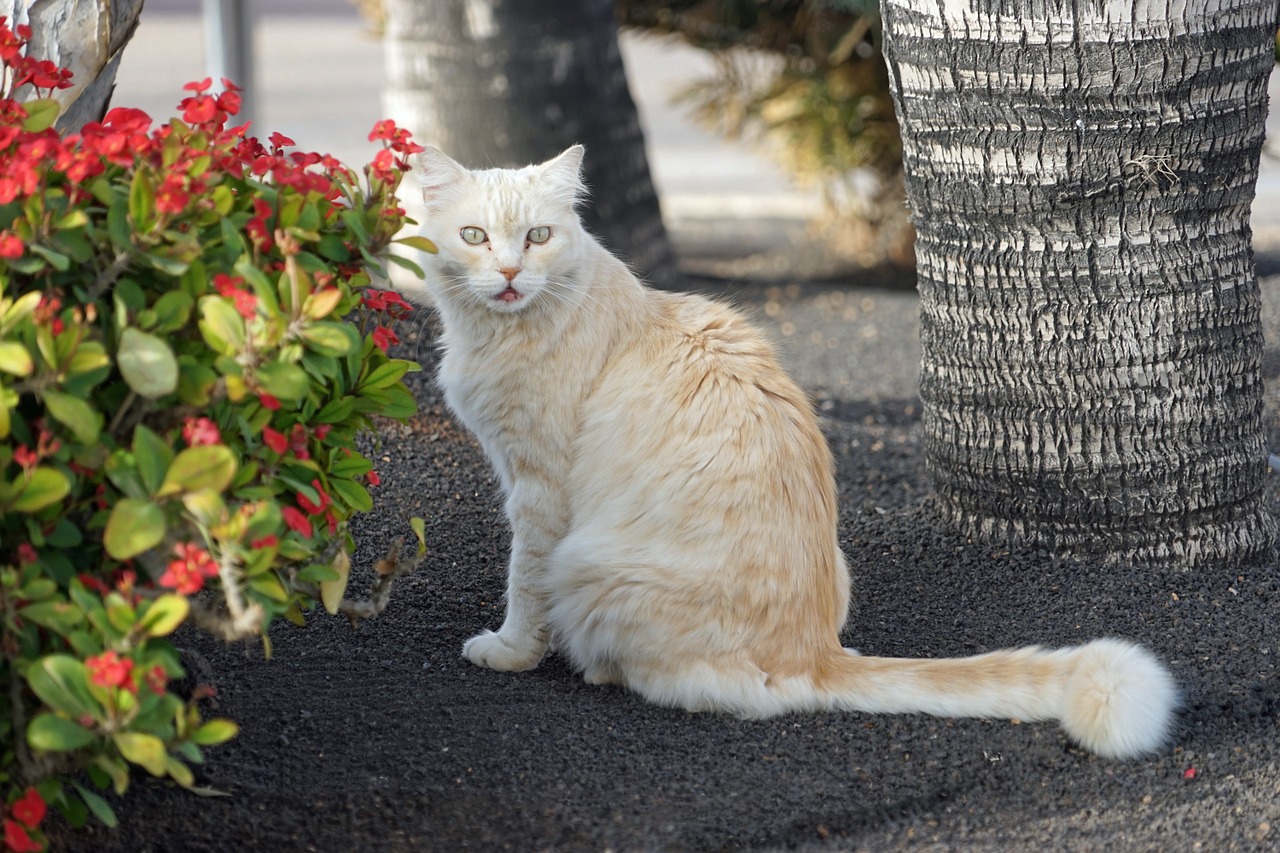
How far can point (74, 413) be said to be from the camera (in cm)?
191

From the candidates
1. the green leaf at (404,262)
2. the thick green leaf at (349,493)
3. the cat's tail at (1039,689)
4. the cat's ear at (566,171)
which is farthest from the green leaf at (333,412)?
the cat's tail at (1039,689)

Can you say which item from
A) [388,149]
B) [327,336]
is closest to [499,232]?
[388,149]

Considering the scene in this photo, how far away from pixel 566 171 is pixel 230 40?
5.19m

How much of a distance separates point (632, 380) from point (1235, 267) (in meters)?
1.70

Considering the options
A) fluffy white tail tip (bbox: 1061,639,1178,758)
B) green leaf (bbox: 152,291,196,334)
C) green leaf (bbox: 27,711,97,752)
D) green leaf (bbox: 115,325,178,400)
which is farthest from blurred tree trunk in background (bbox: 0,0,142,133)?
fluffy white tail tip (bbox: 1061,639,1178,758)

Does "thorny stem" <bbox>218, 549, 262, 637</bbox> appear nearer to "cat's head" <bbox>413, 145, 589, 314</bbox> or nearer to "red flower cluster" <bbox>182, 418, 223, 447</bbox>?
"red flower cluster" <bbox>182, 418, 223, 447</bbox>

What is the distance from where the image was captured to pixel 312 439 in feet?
8.02

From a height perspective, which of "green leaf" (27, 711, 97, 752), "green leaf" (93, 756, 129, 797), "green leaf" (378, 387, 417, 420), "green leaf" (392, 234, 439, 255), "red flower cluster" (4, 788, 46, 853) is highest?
"green leaf" (392, 234, 439, 255)

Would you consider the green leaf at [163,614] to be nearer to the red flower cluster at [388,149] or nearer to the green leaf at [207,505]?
the green leaf at [207,505]

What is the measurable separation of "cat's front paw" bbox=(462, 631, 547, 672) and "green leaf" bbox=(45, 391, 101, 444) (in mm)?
1447

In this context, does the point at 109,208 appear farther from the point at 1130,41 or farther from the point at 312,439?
the point at 1130,41

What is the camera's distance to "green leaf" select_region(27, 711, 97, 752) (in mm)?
1858

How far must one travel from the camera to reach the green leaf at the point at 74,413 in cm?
190

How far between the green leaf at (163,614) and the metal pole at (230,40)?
20.7 ft
